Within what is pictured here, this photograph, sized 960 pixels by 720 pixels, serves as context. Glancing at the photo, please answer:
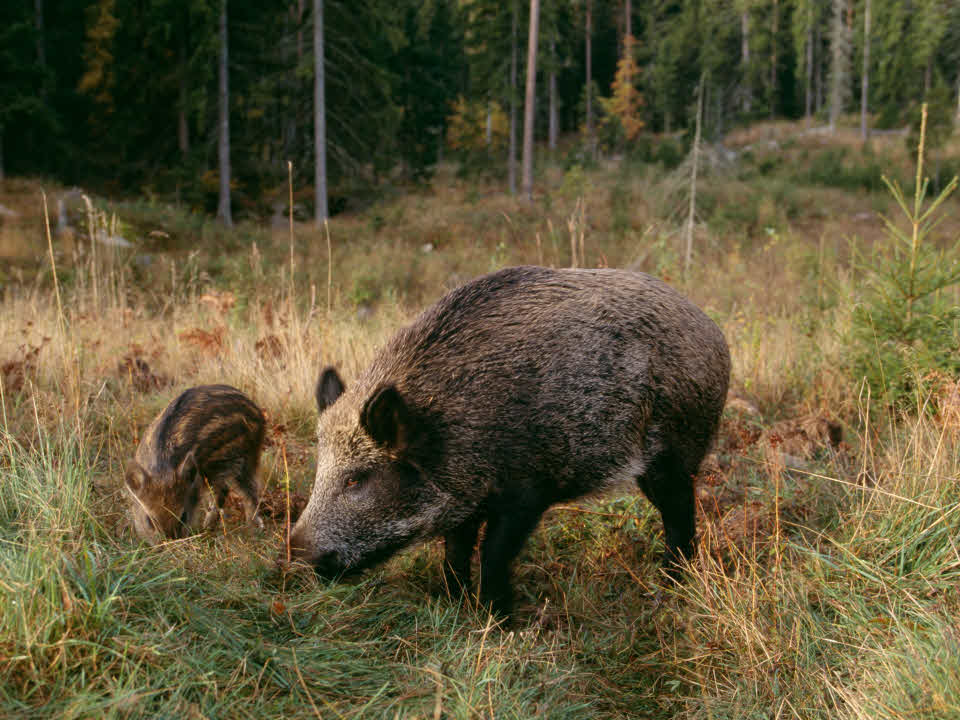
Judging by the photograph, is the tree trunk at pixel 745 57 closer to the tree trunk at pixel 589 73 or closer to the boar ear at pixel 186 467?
the tree trunk at pixel 589 73

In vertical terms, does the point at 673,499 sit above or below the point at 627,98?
below

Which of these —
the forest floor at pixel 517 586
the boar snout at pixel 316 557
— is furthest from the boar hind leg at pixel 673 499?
the boar snout at pixel 316 557

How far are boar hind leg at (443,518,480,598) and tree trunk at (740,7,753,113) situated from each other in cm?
5314

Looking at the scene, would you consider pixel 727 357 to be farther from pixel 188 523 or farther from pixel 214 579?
pixel 188 523

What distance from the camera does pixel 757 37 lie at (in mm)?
48812

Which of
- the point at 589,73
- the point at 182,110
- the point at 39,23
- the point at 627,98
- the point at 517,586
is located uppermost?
the point at 589,73

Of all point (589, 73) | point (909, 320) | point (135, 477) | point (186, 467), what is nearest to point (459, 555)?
point (186, 467)

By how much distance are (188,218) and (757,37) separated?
4209 centimetres

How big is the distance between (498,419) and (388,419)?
1.41 ft

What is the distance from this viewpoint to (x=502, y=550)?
9.07ft

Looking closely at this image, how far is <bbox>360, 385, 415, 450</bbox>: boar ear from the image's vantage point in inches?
102

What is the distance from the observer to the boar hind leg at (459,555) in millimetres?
3023

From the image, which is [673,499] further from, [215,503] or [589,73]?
[589,73]

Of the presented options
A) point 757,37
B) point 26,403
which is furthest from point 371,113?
point 757,37
